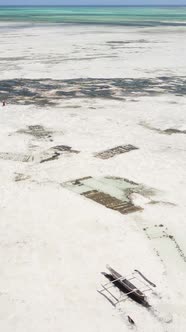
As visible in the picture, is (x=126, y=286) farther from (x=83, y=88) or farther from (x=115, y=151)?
(x=83, y=88)

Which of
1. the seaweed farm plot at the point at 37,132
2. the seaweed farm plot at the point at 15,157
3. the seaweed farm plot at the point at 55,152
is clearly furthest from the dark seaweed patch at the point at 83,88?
the seaweed farm plot at the point at 15,157

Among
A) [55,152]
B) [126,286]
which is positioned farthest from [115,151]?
[126,286]

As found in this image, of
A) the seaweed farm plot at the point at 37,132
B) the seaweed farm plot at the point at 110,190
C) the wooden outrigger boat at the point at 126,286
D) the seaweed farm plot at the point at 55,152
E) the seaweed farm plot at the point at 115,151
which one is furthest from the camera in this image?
the seaweed farm plot at the point at 37,132

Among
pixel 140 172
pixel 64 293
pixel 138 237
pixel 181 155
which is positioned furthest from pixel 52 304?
pixel 181 155

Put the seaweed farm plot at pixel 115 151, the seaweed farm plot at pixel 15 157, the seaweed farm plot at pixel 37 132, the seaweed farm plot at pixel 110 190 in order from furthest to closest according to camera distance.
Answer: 1. the seaweed farm plot at pixel 37 132
2. the seaweed farm plot at pixel 115 151
3. the seaweed farm plot at pixel 15 157
4. the seaweed farm plot at pixel 110 190

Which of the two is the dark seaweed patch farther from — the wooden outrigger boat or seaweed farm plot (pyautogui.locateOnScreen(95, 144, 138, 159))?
the wooden outrigger boat

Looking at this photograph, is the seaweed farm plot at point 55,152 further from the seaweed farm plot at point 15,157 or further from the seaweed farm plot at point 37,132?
the seaweed farm plot at point 37,132

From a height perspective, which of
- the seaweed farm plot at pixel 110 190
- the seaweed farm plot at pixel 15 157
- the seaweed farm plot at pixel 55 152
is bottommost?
the seaweed farm plot at pixel 15 157

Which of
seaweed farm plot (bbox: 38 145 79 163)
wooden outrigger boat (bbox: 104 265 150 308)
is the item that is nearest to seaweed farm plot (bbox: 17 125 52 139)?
seaweed farm plot (bbox: 38 145 79 163)
